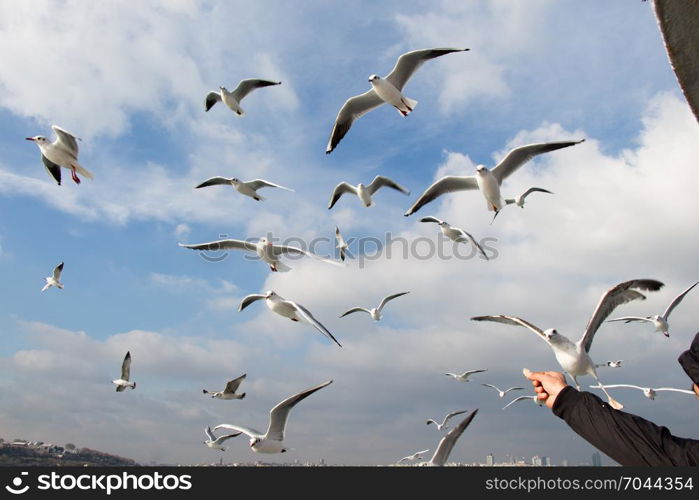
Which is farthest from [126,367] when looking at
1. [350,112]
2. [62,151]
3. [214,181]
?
[350,112]

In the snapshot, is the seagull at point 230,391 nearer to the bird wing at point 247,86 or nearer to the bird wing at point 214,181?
the bird wing at point 214,181

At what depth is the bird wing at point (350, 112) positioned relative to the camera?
49.6 feet

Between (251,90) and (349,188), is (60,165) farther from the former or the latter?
Answer: (349,188)

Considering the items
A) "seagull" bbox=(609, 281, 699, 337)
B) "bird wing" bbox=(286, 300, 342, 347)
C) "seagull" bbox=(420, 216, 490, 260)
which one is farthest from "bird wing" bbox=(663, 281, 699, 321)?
"bird wing" bbox=(286, 300, 342, 347)

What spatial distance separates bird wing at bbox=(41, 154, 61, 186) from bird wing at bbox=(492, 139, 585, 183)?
1190 cm

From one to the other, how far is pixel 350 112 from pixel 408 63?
2276 mm

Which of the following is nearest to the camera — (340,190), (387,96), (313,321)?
(313,321)

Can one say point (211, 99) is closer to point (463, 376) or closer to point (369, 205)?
point (369, 205)

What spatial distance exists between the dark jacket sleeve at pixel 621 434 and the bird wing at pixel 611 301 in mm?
2848

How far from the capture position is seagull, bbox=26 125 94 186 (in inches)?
548

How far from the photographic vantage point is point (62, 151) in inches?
563

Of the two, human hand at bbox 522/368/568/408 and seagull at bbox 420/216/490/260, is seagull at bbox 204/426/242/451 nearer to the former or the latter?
seagull at bbox 420/216/490/260

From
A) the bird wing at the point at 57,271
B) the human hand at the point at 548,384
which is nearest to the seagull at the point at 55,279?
the bird wing at the point at 57,271
